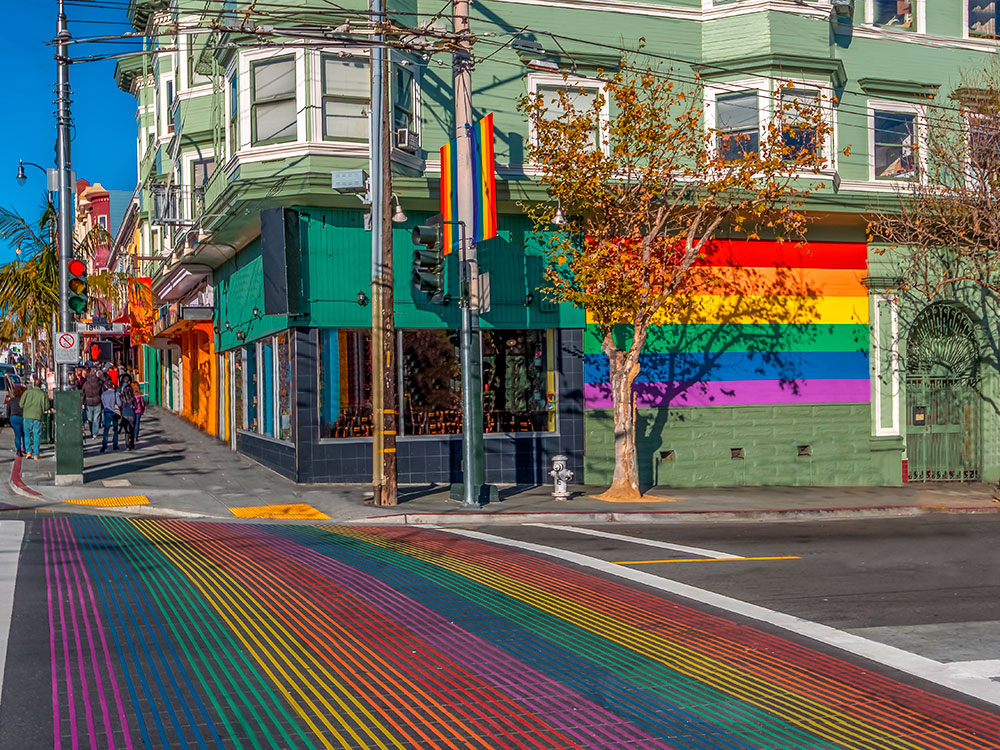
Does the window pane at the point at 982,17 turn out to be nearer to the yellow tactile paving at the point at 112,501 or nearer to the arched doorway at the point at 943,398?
the arched doorway at the point at 943,398

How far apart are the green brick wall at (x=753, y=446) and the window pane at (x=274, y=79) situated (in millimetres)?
8911

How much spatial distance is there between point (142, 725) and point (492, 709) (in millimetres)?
2059

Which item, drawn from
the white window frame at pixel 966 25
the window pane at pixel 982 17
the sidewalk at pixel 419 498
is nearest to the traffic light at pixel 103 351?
the sidewalk at pixel 419 498

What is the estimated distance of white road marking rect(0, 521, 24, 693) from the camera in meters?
7.73

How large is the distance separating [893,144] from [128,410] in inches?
743

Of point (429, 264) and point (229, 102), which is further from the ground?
point (229, 102)

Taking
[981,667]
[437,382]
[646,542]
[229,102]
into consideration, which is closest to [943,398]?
[437,382]

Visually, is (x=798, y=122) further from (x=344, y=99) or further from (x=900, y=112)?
(x=344, y=99)

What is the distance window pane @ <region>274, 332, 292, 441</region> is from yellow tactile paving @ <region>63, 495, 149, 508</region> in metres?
3.89

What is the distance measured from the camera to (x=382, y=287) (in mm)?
16641

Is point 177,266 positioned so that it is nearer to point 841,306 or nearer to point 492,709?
point 841,306

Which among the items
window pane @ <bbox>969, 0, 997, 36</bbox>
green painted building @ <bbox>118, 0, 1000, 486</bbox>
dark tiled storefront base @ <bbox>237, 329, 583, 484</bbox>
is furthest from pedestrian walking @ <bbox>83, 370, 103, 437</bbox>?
window pane @ <bbox>969, 0, 997, 36</bbox>

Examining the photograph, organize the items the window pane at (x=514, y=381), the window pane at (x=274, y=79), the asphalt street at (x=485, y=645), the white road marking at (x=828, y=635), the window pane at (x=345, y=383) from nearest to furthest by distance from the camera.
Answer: the asphalt street at (x=485, y=645) → the white road marking at (x=828, y=635) → the window pane at (x=274, y=79) → the window pane at (x=345, y=383) → the window pane at (x=514, y=381)

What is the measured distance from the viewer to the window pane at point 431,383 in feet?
67.5
